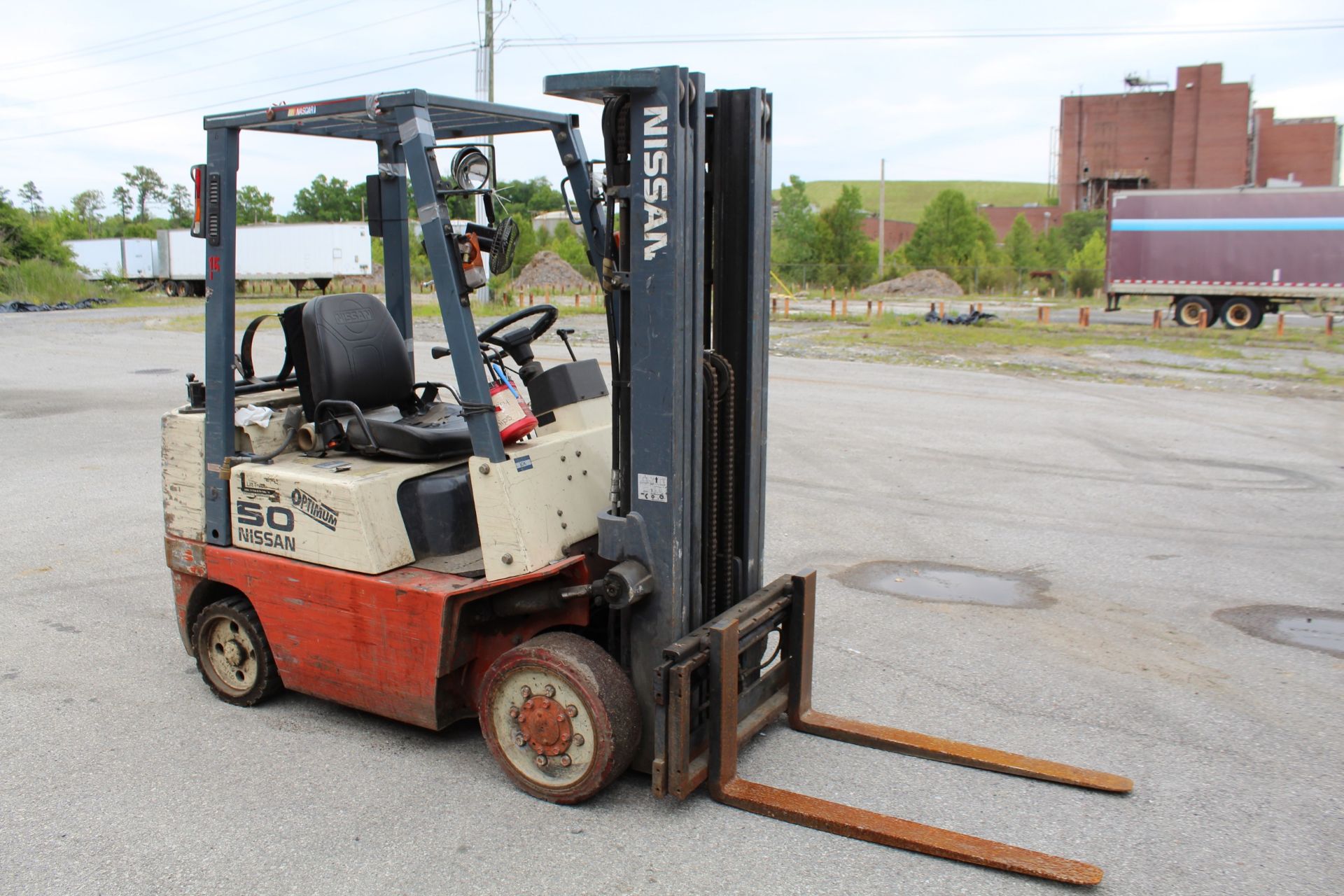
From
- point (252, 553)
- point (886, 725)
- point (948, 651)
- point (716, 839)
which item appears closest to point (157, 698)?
point (252, 553)

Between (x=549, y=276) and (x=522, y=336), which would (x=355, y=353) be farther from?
(x=549, y=276)

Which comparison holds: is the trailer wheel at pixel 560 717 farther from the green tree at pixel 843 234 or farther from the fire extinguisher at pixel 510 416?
the green tree at pixel 843 234

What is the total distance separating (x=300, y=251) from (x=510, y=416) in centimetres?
4777

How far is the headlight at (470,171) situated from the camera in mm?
4070

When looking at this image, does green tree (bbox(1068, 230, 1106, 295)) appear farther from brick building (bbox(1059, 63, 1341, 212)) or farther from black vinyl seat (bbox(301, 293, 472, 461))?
black vinyl seat (bbox(301, 293, 472, 461))

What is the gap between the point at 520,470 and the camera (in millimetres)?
4133

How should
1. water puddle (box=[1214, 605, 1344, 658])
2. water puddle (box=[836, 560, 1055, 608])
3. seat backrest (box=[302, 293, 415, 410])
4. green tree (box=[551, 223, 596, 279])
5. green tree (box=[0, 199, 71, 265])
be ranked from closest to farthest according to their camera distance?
seat backrest (box=[302, 293, 415, 410])
water puddle (box=[1214, 605, 1344, 658])
water puddle (box=[836, 560, 1055, 608])
green tree (box=[0, 199, 71, 265])
green tree (box=[551, 223, 596, 279])

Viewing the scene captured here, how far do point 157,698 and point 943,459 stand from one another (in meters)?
7.95

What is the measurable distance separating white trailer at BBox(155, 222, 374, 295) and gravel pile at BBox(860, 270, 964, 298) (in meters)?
25.7

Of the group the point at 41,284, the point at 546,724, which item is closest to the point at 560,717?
the point at 546,724

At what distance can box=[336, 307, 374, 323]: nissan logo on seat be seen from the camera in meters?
4.94

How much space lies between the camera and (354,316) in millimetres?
5016

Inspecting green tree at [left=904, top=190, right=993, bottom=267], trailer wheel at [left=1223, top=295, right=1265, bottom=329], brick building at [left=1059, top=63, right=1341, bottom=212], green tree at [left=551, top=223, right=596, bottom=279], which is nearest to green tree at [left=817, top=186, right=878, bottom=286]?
green tree at [left=904, top=190, right=993, bottom=267]

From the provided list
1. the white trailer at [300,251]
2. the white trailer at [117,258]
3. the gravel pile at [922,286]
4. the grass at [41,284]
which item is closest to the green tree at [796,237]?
the gravel pile at [922,286]
